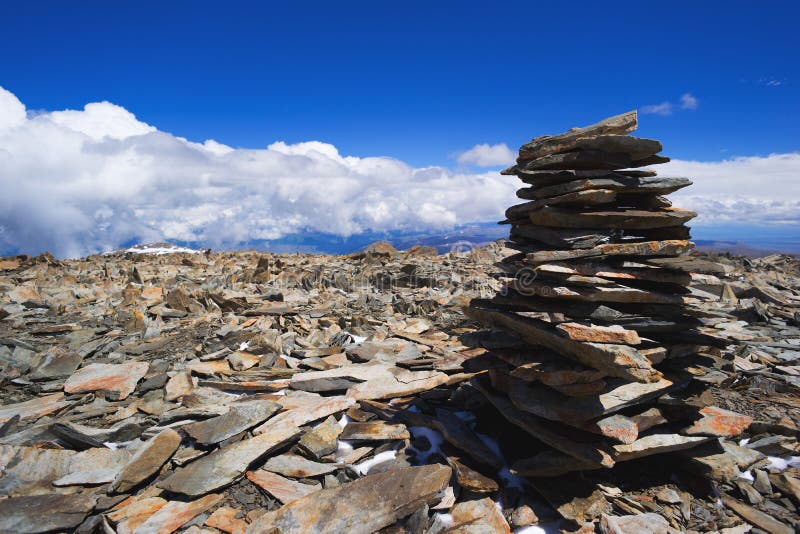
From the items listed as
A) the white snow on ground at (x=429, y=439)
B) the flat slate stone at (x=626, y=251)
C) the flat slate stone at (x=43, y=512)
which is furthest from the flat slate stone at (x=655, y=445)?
the flat slate stone at (x=43, y=512)

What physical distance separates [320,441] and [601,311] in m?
4.59

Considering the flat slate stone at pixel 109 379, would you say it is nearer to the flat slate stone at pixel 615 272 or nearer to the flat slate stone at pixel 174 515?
the flat slate stone at pixel 174 515

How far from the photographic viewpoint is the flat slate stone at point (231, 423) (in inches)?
233

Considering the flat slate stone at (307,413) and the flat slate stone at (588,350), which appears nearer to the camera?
the flat slate stone at (588,350)

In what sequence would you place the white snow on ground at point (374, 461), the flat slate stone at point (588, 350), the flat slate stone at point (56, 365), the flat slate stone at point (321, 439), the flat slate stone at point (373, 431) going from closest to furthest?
the flat slate stone at point (588, 350) < the white snow on ground at point (374, 461) < the flat slate stone at point (321, 439) < the flat slate stone at point (373, 431) < the flat slate stone at point (56, 365)

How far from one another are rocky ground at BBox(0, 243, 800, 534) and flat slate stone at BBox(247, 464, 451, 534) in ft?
0.06

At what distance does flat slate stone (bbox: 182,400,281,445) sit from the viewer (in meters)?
5.92

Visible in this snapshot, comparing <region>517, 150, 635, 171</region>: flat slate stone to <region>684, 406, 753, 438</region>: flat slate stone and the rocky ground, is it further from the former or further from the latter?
<region>684, 406, 753, 438</region>: flat slate stone

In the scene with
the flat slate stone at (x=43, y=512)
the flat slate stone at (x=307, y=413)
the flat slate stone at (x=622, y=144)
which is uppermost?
Result: the flat slate stone at (x=622, y=144)

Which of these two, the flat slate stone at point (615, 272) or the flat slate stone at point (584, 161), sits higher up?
the flat slate stone at point (584, 161)

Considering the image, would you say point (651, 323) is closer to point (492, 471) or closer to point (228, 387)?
point (492, 471)

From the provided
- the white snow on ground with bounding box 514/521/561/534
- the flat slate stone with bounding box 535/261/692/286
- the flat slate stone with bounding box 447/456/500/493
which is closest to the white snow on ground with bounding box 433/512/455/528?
the flat slate stone with bounding box 447/456/500/493

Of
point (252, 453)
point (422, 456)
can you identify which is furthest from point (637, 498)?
point (252, 453)

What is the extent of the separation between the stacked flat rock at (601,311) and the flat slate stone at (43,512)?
546 cm
